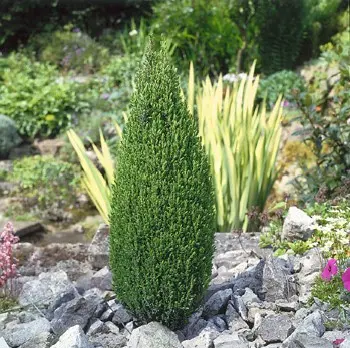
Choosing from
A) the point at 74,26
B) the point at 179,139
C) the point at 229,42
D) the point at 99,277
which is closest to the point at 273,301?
the point at 179,139

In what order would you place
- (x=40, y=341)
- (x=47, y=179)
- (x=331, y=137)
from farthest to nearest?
(x=47, y=179), (x=331, y=137), (x=40, y=341)

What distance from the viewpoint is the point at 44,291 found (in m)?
3.79

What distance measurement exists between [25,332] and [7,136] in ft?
17.9

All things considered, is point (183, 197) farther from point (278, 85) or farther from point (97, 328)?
point (278, 85)

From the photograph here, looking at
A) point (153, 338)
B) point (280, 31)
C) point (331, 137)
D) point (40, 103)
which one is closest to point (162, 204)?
point (153, 338)

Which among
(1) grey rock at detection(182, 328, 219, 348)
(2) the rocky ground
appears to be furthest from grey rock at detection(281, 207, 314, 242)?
(1) grey rock at detection(182, 328, 219, 348)

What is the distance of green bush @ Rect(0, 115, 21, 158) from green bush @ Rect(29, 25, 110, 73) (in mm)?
2029

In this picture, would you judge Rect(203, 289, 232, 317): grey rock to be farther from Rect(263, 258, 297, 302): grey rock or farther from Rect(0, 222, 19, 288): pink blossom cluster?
Rect(0, 222, 19, 288): pink blossom cluster

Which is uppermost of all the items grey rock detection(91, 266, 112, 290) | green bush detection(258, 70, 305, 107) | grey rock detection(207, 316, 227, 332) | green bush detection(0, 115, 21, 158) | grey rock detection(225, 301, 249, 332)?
grey rock detection(225, 301, 249, 332)

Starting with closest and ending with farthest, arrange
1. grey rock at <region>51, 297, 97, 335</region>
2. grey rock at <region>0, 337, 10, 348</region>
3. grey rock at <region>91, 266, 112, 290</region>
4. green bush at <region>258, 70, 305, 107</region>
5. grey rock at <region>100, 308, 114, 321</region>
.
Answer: grey rock at <region>0, 337, 10, 348</region> → grey rock at <region>51, 297, 97, 335</region> → grey rock at <region>100, 308, 114, 321</region> → grey rock at <region>91, 266, 112, 290</region> → green bush at <region>258, 70, 305, 107</region>

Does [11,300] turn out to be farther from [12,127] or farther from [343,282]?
[12,127]

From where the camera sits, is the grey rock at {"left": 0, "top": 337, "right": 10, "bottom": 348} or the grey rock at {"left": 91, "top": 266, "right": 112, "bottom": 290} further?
the grey rock at {"left": 91, "top": 266, "right": 112, "bottom": 290}

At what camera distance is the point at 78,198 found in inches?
290

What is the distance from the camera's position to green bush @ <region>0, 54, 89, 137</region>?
8836 mm
